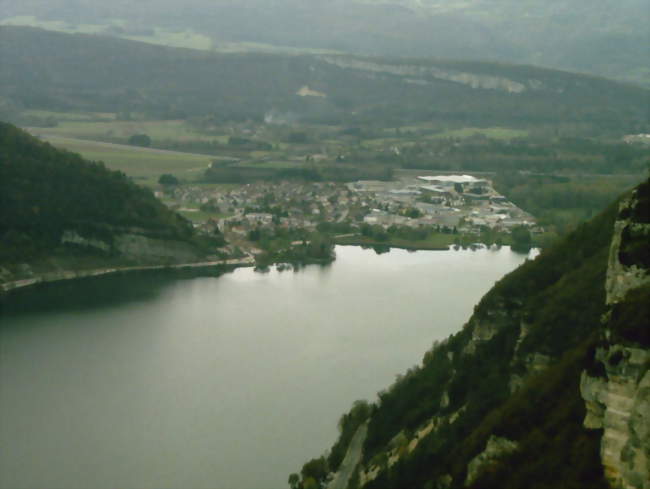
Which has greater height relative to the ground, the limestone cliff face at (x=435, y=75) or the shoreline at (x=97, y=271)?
the limestone cliff face at (x=435, y=75)

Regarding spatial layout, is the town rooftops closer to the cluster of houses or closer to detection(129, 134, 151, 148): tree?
the cluster of houses

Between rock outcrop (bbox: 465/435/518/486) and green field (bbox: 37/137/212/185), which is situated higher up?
rock outcrop (bbox: 465/435/518/486)

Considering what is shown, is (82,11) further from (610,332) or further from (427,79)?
(610,332)

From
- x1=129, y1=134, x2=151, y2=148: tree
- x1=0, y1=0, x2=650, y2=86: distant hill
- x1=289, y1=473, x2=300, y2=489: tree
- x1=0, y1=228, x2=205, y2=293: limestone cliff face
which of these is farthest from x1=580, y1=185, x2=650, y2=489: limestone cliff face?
x1=0, y1=0, x2=650, y2=86: distant hill

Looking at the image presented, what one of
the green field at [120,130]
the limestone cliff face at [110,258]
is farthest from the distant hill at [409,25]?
the limestone cliff face at [110,258]

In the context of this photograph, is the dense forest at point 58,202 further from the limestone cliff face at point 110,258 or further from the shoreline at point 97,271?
the shoreline at point 97,271
